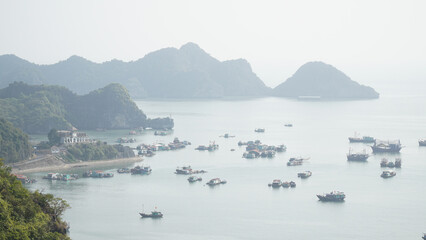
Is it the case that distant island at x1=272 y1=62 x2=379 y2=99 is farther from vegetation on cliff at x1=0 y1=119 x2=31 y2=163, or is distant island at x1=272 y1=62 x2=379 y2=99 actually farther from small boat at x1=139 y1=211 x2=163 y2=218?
small boat at x1=139 y1=211 x2=163 y2=218

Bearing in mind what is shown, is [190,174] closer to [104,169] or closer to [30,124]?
[104,169]

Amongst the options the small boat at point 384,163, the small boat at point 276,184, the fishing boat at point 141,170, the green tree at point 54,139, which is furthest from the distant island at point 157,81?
the small boat at point 276,184

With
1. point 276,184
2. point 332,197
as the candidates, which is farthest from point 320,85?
point 332,197

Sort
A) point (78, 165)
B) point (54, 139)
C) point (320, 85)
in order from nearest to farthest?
1. point (78, 165)
2. point (54, 139)
3. point (320, 85)

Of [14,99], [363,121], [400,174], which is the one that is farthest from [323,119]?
[400,174]

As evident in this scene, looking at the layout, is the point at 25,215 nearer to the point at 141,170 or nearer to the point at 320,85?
the point at 141,170

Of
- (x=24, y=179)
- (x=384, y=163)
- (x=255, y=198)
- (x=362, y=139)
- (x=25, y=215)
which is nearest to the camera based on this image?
(x=25, y=215)

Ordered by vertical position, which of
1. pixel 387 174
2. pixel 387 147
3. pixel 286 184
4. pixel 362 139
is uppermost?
pixel 362 139
